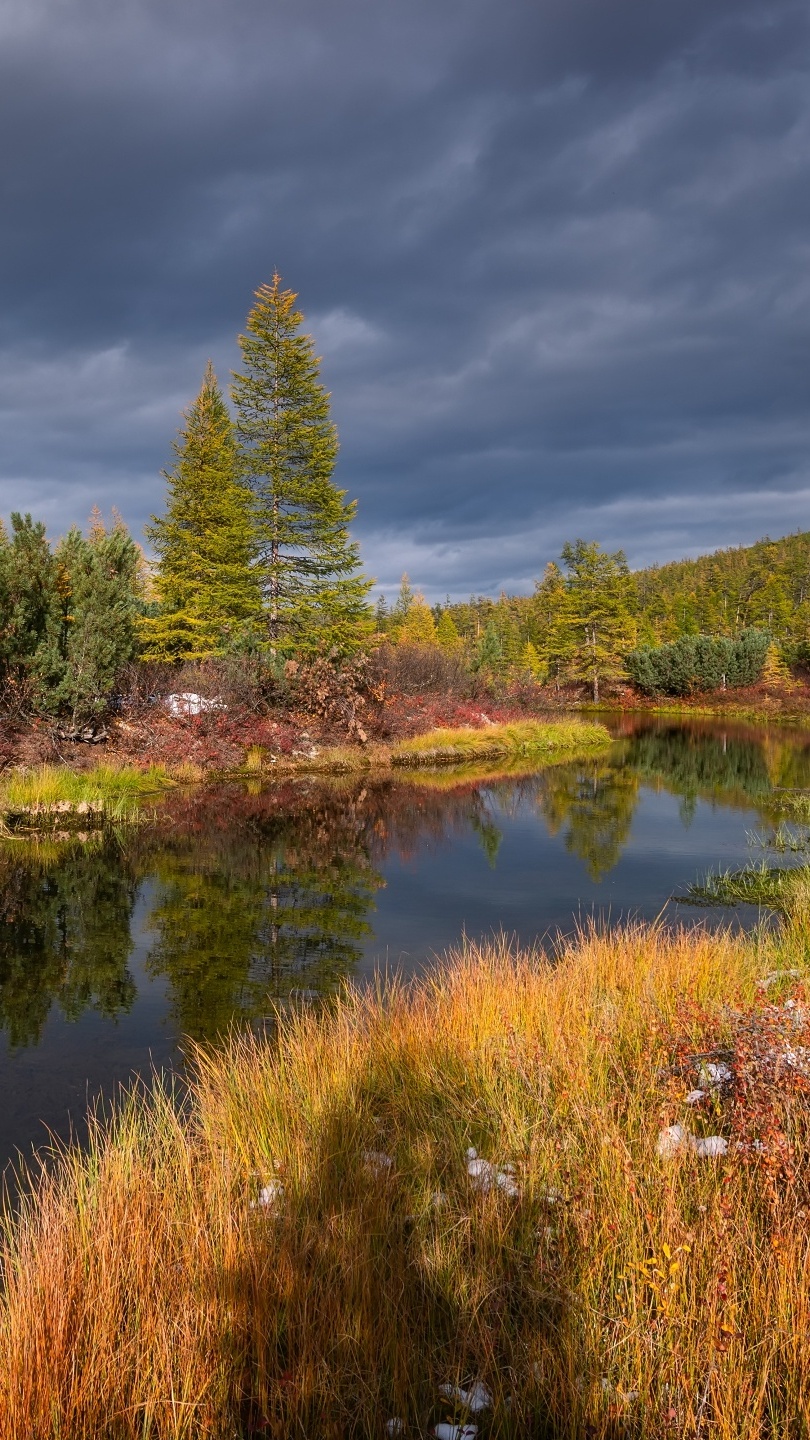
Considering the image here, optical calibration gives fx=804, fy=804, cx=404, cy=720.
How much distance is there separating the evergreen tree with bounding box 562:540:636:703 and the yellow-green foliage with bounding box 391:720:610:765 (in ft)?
77.9

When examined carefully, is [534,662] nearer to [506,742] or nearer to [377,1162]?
[506,742]

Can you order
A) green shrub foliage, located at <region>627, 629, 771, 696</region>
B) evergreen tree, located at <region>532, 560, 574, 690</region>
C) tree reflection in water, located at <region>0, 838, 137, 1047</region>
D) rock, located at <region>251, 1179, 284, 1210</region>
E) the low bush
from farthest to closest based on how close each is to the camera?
evergreen tree, located at <region>532, 560, 574, 690</region>
green shrub foliage, located at <region>627, 629, 771, 696</region>
the low bush
tree reflection in water, located at <region>0, 838, 137, 1047</region>
rock, located at <region>251, 1179, 284, 1210</region>

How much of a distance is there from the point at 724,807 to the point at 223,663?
14.2 m

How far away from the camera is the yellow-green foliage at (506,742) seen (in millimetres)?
26891

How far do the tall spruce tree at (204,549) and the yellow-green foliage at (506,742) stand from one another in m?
6.87

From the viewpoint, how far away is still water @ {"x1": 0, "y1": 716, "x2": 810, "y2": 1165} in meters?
6.89

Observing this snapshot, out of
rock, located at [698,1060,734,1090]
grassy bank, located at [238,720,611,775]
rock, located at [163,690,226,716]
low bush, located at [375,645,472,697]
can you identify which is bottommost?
rock, located at [698,1060,734,1090]

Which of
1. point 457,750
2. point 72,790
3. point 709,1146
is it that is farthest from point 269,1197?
point 457,750

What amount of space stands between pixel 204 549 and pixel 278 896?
19.5m

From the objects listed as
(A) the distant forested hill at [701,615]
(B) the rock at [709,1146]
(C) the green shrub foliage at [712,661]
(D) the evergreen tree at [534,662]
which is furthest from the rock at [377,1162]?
(C) the green shrub foliage at [712,661]

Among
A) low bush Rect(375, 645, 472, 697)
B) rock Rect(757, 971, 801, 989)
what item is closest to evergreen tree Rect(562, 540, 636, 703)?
low bush Rect(375, 645, 472, 697)

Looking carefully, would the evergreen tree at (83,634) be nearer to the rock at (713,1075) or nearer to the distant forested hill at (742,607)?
the rock at (713,1075)

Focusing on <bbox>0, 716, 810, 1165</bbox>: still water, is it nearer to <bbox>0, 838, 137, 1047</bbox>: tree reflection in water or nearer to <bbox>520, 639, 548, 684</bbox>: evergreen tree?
<bbox>0, 838, 137, 1047</bbox>: tree reflection in water

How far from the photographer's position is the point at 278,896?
11102 mm
